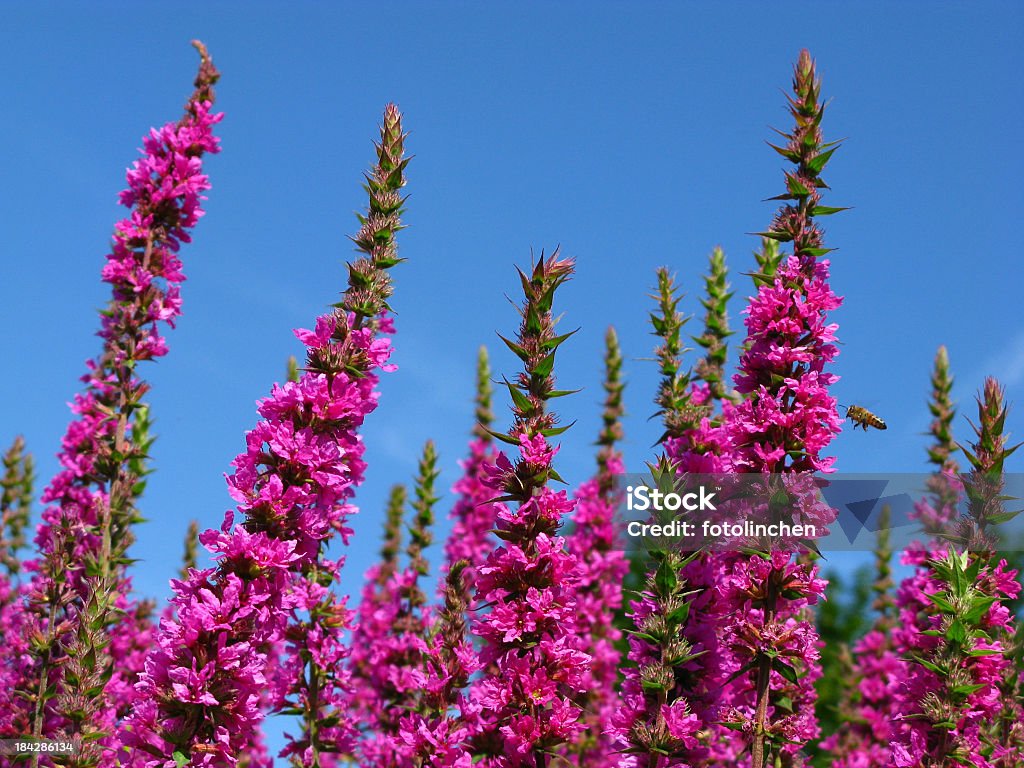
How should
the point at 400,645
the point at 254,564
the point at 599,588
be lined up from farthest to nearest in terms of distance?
the point at 599,588 < the point at 400,645 < the point at 254,564

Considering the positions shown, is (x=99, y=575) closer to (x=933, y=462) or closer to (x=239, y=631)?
(x=239, y=631)

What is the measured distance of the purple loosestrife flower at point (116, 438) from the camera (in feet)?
37.6

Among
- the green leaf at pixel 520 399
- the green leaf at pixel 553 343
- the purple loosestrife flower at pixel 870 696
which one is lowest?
the purple loosestrife flower at pixel 870 696

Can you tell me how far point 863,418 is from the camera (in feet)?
36.8

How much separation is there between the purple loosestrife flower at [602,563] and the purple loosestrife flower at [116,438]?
587 cm

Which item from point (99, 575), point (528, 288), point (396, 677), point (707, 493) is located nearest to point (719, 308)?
point (707, 493)

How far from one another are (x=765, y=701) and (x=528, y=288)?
4034 mm

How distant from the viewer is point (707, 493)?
31.5 feet

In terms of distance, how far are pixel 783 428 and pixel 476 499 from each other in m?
9.29

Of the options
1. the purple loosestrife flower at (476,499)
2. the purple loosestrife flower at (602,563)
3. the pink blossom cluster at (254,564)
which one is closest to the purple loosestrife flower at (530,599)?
the pink blossom cluster at (254,564)

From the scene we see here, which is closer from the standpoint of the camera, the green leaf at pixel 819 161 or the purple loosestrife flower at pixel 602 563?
the green leaf at pixel 819 161

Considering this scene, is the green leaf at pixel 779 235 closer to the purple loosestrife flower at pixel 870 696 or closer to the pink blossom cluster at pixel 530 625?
the pink blossom cluster at pixel 530 625

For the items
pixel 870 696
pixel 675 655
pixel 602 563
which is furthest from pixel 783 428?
pixel 870 696

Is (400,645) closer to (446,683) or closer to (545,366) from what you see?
(446,683)
